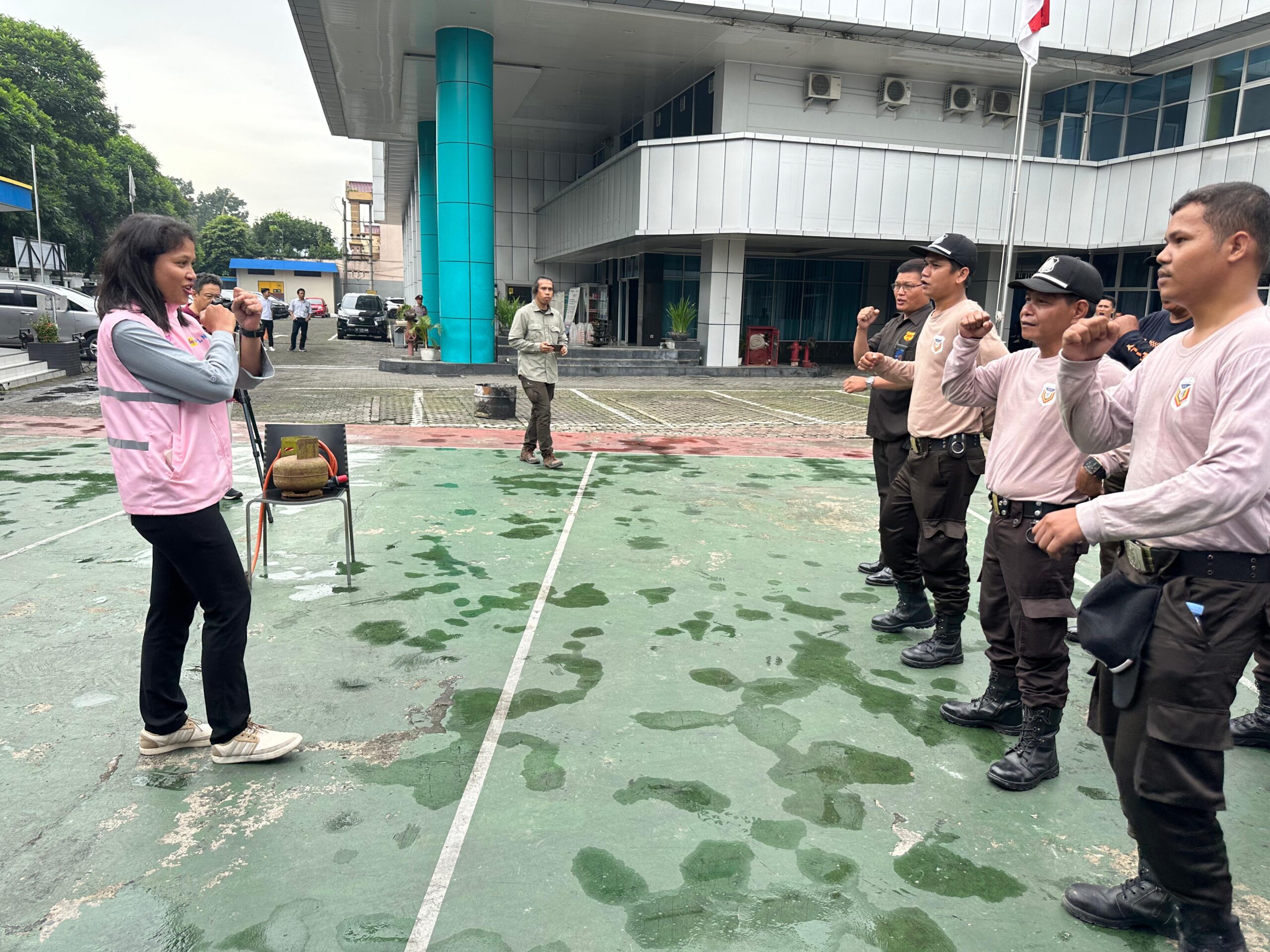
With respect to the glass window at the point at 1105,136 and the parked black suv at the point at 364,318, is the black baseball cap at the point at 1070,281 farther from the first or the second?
the parked black suv at the point at 364,318

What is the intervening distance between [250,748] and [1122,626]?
306 centimetres

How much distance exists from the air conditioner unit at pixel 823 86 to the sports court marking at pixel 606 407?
10.3 metres

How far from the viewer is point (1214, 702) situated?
2.14 metres

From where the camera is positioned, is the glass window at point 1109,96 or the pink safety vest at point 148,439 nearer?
the pink safety vest at point 148,439

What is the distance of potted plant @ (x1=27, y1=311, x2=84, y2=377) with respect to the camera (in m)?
16.6

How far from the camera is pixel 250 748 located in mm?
3254

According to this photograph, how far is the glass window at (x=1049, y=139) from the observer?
882 inches

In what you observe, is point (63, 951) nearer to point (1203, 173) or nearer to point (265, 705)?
point (265, 705)

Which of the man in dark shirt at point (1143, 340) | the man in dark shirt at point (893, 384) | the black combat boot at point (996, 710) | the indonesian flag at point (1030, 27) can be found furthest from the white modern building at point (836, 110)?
the black combat boot at point (996, 710)

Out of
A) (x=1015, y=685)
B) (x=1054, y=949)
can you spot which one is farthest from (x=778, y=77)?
(x=1054, y=949)

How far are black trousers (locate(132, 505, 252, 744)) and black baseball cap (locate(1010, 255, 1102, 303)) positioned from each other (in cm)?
310

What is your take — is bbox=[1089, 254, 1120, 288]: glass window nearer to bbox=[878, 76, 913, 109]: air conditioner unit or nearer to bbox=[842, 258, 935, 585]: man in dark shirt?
bbox=[878, 76, 913, 109]: air conditioner unit

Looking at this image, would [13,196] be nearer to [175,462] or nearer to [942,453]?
[175,462]

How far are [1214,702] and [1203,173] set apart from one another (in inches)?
837
